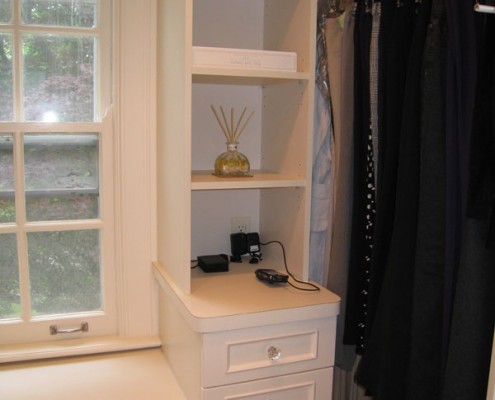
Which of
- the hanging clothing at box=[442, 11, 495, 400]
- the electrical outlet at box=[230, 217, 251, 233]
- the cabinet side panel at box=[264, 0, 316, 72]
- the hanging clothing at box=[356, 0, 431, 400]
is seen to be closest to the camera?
the hanging clothing at box=[442, 11, 495, 400]

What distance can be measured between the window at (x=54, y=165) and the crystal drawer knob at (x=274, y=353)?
68cm

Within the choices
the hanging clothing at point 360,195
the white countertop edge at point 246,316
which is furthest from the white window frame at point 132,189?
the hanging clothing at point 360,195

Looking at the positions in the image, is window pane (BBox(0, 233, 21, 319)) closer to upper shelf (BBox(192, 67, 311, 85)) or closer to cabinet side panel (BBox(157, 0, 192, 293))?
cabinet side panel (BBox(157, 0, 192, 293))

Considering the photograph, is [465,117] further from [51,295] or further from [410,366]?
[51,295]

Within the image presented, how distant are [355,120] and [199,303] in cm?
71

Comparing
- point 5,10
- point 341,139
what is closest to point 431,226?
point 341,139

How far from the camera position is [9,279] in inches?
67.9

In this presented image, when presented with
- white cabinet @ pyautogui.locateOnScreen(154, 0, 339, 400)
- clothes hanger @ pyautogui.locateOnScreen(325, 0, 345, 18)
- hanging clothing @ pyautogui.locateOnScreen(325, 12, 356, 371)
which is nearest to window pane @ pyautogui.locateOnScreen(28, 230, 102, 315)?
white cabinet @ pyautogui.locateOnScreen(154, 0, 339, 400)

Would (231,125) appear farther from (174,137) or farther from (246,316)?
(246,316)

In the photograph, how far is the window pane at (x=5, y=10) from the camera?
1630 mm

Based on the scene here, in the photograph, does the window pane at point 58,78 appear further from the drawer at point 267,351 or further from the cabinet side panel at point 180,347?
the drawer at point 267,351

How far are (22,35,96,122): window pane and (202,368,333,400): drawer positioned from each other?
970 millimetres

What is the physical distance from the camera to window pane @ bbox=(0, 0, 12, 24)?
5.35 ft

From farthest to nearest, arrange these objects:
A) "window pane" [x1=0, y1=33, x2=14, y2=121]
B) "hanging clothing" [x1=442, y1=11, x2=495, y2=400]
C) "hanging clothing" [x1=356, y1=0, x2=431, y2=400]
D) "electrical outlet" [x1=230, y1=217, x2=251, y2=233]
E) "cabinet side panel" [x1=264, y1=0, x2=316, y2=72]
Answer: "electrical outlet" [x1=230, y1=217, x2=251, y2=233] < "window pane" [x1=0, y1=33, x2=14, y2=121] < "cabinet side panel" [x1=264, y1=0, x2=316, y2=72] < "hanging clothing" [x1=356, y1=0, x2=431, y2=400] < "hanging clothing" [x1=442, y1=11, x2=495, y2=400]
